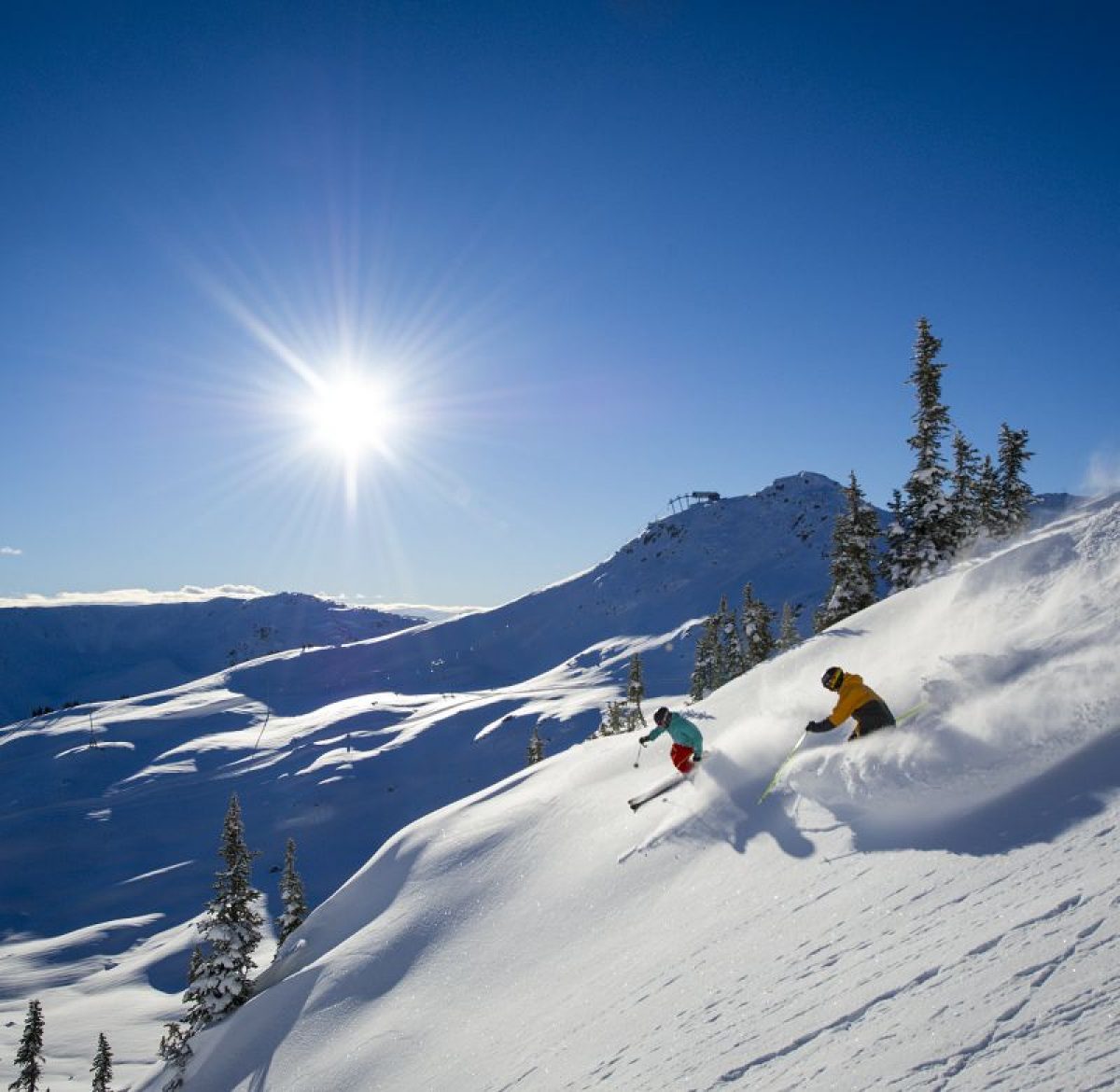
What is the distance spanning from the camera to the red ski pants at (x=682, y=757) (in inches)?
534

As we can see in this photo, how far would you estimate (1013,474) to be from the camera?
39219 mm

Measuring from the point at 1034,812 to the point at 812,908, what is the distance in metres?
2.48

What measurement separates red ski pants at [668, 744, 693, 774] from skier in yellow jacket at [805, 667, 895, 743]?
366 centimetres

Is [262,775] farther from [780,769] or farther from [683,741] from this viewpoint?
[780,769]

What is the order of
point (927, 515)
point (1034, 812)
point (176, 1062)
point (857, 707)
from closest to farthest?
point (1034, 812) < point (857, 707) < point (176, 1062) < point (927, 515)

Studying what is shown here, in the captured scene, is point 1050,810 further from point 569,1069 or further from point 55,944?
point 55,944

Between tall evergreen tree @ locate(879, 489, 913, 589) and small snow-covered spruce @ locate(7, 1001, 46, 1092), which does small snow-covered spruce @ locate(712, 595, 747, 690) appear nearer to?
tall evergreen tree @ locate(879, 489, 913, 589)

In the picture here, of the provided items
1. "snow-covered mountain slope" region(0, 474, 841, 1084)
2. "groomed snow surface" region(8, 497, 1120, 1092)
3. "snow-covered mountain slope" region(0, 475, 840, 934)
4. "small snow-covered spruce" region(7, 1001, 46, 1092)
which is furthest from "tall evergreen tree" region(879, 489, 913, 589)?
"snow-covered mountain slope" region(0, 475, 840, 934)

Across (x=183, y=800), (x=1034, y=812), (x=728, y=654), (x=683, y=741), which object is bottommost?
(x=1034, y=812)

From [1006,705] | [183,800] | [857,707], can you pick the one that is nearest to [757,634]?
[857,707]

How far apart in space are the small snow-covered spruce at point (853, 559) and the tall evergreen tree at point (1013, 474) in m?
7.65

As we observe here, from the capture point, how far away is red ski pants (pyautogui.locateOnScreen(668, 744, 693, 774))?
1355 centimetres

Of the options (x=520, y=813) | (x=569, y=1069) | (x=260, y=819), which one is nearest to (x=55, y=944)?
(x=260, y=819)

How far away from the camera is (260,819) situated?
123 metres
